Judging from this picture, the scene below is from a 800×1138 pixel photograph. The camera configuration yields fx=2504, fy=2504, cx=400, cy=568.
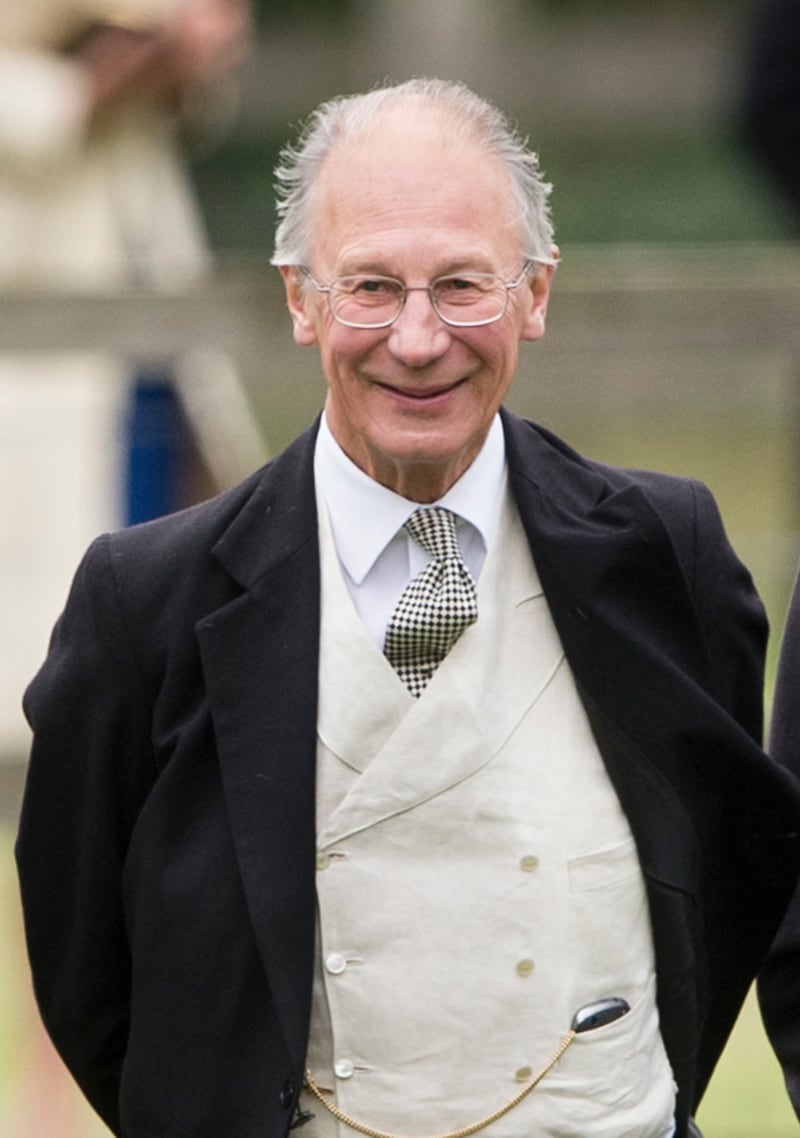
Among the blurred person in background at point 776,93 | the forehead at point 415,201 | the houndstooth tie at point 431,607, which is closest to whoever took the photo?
the forehead at point 415,201

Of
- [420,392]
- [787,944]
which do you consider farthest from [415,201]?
[787,944]

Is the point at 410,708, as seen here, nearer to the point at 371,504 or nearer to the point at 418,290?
the point at 371,504

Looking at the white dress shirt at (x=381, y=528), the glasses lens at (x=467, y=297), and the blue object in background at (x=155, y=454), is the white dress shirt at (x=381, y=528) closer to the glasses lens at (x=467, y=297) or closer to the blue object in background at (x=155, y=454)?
the glasses lens at (x=467, y=297)

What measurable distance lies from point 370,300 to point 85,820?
75cm

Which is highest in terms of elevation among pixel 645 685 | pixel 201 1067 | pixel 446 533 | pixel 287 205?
pixel 287 205

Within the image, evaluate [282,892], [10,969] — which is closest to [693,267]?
[10,969]

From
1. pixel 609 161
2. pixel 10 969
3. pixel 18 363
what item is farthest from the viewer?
pixel 609 161

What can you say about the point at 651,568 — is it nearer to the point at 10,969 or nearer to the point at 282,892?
the point at 282,892

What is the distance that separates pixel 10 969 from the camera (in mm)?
6102

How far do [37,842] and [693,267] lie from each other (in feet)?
8.94

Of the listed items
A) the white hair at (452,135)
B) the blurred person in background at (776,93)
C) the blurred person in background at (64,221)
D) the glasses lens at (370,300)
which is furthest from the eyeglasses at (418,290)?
the blurred person in background at (776,93)

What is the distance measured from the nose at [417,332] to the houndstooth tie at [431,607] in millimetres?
242

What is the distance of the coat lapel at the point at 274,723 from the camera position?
2.95 meters

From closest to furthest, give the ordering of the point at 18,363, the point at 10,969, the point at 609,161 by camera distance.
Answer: the point at 18,363
the point at 10,969
the point at 609,161
